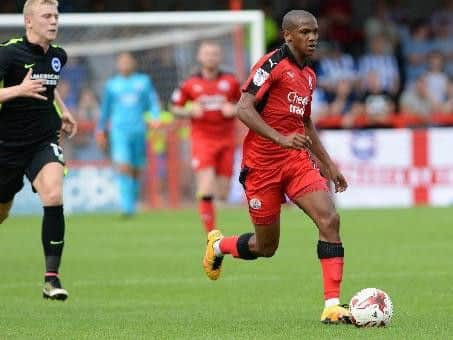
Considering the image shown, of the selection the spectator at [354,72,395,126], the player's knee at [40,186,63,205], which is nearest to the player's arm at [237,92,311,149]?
the player's knee at [40,186,63,205]

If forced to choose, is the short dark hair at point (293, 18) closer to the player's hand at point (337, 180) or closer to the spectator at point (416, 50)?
the player's hand at point (337, 180)

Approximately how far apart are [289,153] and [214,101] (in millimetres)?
7610

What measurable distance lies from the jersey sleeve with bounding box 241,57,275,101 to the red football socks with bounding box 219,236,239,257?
157 centimetres

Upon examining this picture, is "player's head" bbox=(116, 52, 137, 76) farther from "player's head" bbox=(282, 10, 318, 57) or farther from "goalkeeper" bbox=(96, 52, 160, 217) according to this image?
"player's head" bbox=(282, 10, 318, 57)

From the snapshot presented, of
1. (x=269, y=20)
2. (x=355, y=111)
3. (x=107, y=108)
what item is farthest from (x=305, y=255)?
(x=269, y=20)

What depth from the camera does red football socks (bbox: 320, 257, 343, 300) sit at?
9.09 meters

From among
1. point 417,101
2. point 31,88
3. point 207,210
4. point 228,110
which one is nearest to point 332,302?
point 31,88

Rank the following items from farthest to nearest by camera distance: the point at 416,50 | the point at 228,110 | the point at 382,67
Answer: the point at 416,50 < the point at 382,67 < the point at 228,110

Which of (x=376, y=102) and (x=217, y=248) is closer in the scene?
(x=217, y=248)

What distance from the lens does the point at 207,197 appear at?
→ 1677 centimetres

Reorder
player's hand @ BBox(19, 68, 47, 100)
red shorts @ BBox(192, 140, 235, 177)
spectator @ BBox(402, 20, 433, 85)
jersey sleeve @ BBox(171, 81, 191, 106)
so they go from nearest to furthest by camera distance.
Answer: player's hand @ BBox(19, 68, 47, 100), red shorts @ BBox(192, 140, 235, 177), jersey sleeve @ BBox(171, 81, 191, 106), spectator @ BBox(402, 20, 433, 85)

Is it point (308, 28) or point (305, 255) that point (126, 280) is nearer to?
point (305, 255)

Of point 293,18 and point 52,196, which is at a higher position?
point 293,18

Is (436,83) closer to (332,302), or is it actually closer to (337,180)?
(337,180)
